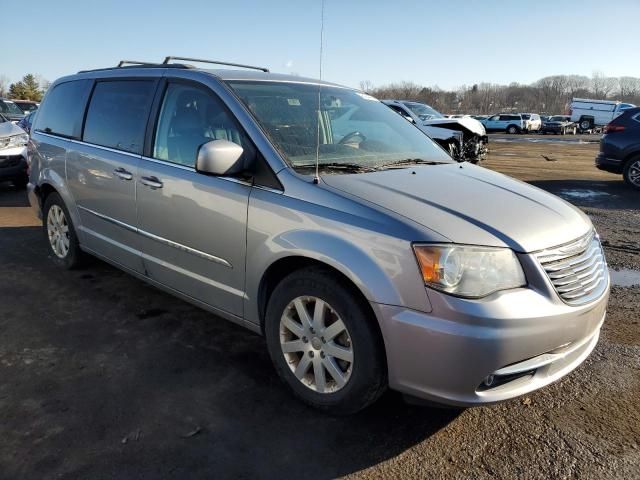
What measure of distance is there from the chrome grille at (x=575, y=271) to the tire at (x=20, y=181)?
9.38 metres

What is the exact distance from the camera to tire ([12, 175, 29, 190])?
30.7 ft

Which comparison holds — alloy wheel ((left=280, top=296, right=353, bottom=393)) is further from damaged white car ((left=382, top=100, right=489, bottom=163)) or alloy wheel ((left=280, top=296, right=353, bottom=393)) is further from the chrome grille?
damaged white car ((left=382, top=100, right=489, bottom=163))

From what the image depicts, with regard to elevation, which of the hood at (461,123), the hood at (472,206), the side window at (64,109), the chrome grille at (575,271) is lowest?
the chrome grille at (575,271)

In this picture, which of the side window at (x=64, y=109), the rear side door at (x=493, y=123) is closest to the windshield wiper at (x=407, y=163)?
the side window at (x=64, y=109)

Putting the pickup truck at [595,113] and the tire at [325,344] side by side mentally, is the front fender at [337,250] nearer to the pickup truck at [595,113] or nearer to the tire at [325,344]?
the tire at [325,344]

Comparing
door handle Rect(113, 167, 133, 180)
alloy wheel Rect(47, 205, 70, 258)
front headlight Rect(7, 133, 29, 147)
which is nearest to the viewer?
door handle Rect(113, 167, 133, 180)

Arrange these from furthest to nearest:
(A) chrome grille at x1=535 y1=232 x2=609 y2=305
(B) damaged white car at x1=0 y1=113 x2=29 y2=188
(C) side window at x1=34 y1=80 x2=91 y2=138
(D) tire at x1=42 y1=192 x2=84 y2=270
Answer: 1. (B) damaged white car at x1=0 y1=113 x2=29 y2=188
2. (D) tire at x1=42 y1=192 x2=84 y2=270
3. (C) side window at x1=34 y1=80 x2=91 y2=138
4. (A) chrome grille at x1=535 y1=232 x2=609 y2=305

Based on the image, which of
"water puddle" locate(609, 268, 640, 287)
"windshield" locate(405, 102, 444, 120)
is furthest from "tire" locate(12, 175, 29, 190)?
"windshield" locate(405, 102, 444, 120)

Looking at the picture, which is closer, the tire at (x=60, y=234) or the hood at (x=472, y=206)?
the hood at (x=472, y=206)

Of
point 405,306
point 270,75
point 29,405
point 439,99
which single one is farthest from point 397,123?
point 439,99

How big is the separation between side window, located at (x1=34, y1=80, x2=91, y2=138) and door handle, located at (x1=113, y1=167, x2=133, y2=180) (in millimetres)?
943

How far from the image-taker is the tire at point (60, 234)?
4.72 meters

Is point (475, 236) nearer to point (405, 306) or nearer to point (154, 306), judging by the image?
point (405, 306)

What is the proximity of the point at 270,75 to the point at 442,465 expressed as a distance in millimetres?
2745
